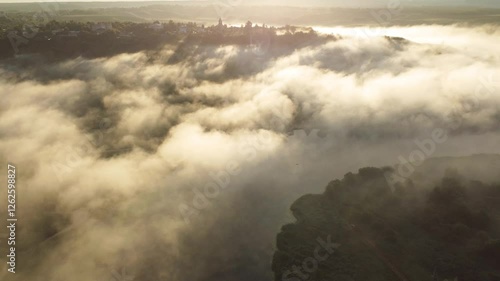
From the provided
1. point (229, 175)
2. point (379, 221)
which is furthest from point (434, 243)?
point (229, 175)

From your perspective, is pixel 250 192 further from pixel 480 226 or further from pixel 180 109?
pixel 180 109
